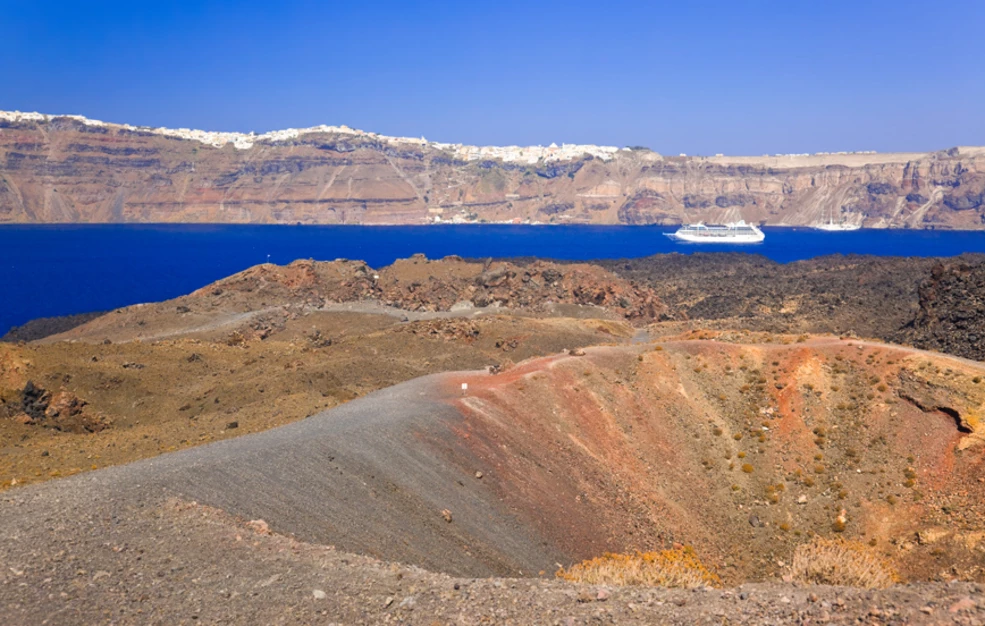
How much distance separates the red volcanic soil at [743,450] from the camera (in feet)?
69.4

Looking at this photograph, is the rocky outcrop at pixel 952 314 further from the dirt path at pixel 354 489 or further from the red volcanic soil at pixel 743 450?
the dirt path at pixel 354 489

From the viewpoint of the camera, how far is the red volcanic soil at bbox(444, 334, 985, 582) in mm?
21141

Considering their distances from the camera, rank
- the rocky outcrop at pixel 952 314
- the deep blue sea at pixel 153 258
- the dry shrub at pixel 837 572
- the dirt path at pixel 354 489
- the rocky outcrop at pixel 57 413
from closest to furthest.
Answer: the dry shrub at pixel 837 572, the dirt path at pixel 354 489, the rocky outcrop at pixel 57 413, the rocky outcrop at pixel 952 314, the deep blue sea at pixel 153 258

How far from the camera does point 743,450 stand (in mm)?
25438

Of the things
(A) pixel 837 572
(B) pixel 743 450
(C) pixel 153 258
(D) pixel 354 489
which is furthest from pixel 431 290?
(C) pixel 153 258

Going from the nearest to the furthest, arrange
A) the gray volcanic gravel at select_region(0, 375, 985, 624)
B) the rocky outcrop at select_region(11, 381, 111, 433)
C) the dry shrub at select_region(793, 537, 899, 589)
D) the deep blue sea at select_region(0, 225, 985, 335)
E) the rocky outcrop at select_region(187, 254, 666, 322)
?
the gray volcanic gravel at select_region(0, 375, 985, 624) → the dry shrub at select_region(793, 537, 899, 589) → the rocky outcrop at select_region(11, 381, 111, 433) → the rocky outcrop at select_region(187, 254, 666, 322) → the deep blue sea at select_region(0, 225, 985, 335)

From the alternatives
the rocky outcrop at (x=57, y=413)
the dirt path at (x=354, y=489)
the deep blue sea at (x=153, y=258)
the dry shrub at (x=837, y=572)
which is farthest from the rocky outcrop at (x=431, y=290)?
the dry shrub at (x=837, y=572)

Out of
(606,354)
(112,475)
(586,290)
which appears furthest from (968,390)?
(586,290)

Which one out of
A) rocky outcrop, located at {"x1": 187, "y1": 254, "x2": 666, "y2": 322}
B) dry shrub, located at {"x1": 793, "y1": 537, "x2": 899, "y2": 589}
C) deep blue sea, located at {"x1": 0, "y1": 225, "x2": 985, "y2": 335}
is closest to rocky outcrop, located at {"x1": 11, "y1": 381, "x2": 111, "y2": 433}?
dry shrub, located at {"x1": 793, "y1": 537, "x2": 899, "y2": 589}

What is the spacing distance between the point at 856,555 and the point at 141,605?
13624 millimetres

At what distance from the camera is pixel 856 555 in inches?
616

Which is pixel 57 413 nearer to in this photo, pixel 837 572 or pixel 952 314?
pixel 837 572

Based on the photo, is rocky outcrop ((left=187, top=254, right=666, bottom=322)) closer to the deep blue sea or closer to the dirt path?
the deep blue sea

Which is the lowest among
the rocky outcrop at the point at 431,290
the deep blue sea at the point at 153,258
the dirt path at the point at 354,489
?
the deep blue sea at the point at 153,258
